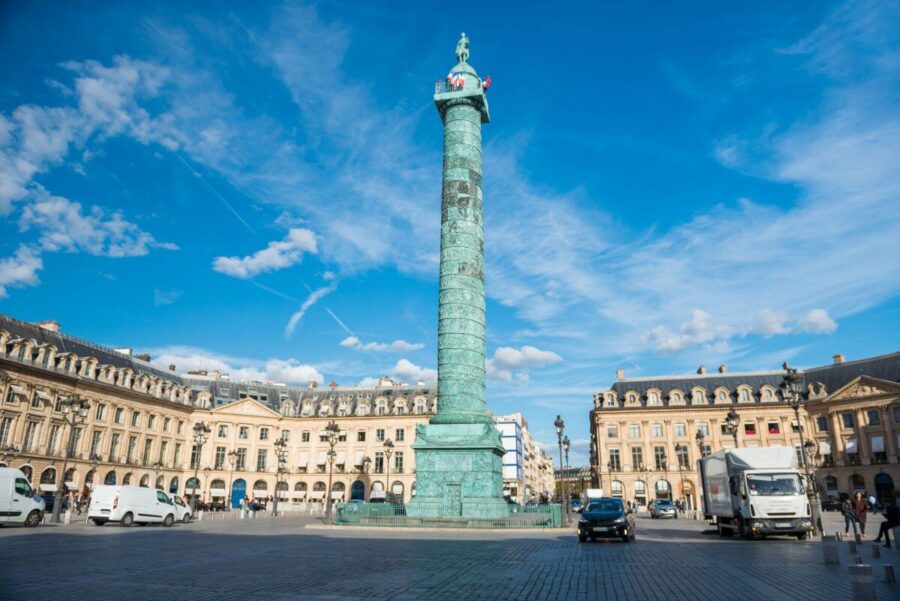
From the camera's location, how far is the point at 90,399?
48312 millimetres

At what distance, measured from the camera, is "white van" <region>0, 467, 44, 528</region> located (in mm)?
20281

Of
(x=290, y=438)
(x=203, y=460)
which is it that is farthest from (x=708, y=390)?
(x=203, y=460)

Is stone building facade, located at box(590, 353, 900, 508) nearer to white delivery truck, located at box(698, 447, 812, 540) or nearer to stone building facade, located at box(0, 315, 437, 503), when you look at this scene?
stone building facade, located at box(0, 315, 437, 503)

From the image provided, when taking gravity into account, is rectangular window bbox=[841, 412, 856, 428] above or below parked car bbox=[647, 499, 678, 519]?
above

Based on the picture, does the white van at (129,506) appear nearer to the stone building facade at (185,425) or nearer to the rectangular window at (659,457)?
the stone building facade at (185,425)

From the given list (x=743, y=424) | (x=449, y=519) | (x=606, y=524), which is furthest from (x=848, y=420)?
(x=606, y=524)

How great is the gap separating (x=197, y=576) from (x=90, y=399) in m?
44.9

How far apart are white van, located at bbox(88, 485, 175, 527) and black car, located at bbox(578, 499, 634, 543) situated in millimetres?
17279

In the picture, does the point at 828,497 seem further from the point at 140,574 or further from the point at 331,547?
the point at 140,574

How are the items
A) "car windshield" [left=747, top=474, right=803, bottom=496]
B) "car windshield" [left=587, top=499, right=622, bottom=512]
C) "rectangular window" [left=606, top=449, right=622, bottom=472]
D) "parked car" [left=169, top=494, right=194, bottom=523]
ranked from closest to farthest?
"car windshield" [left=747, top=474, right=803, bottom=496]
"car windshield" [left=587, top=499, right=622, bottom=512]
"parked car" [left=169, top=494, right=194, bottom=523]
"rectangular window" [left=606, top=449, right=622, bottom=472]

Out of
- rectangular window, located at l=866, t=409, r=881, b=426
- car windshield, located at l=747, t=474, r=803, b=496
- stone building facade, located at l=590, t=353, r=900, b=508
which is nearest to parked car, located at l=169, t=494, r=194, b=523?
car windshield, located at l=747, t=474, r=803, b=496

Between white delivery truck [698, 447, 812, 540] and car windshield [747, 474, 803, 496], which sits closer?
white delivery truck [698, 447, 812, 540]

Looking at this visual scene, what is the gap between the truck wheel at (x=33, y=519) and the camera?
70.2 feet

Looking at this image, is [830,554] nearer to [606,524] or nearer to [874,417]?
[606,524]
